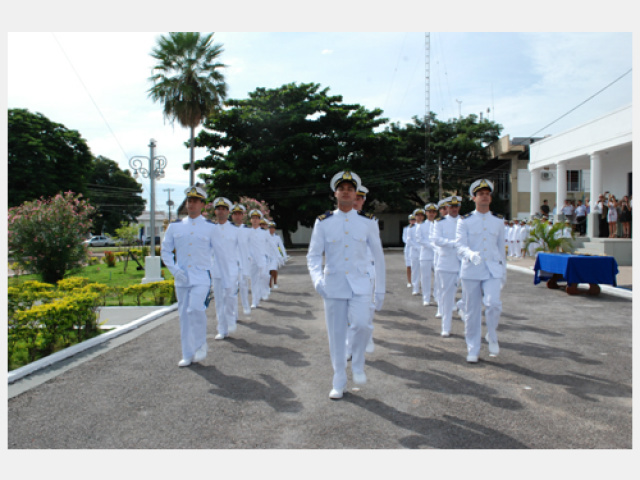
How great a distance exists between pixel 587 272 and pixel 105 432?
11788 mm

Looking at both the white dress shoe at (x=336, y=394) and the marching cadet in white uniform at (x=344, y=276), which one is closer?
the white dress shoe at (x=336, y=394)

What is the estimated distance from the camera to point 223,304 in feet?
27.0

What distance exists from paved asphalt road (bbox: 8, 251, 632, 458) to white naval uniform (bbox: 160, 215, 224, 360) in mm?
429

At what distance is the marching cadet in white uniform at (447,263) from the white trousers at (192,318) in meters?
3.84

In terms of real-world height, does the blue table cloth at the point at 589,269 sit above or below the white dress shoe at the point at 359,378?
above

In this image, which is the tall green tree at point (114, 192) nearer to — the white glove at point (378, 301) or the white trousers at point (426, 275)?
the white trousers at point (426, 275)

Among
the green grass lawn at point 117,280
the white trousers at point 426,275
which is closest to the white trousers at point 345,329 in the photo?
the white trousers at point 426,275

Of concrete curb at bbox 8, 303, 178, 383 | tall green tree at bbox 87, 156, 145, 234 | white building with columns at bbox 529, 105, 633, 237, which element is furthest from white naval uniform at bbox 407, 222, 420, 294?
tall green tree at bbox 87, 156, 145, 234

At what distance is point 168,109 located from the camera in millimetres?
→ 29469

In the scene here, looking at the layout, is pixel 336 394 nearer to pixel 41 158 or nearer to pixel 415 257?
pixel 415 257

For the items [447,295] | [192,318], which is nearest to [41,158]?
[192,318]

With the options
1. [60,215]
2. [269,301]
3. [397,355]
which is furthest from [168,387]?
[60,215]

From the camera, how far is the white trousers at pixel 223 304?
322 inches

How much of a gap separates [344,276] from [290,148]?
3563 centimetres
